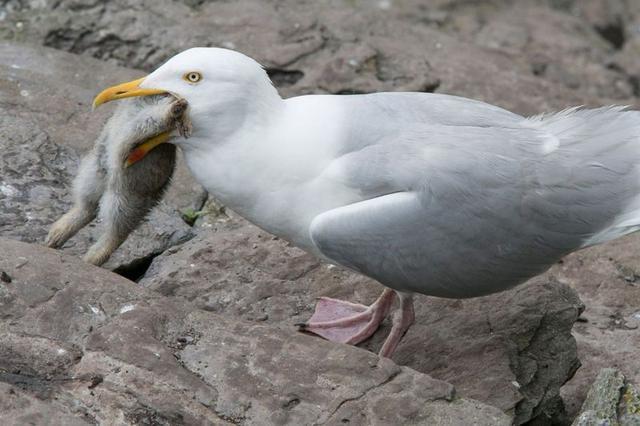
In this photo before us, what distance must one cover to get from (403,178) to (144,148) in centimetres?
110

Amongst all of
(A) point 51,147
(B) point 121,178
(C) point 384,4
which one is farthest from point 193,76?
(C) point 384,4

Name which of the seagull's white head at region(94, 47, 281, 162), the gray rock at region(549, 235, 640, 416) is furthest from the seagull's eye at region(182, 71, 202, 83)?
the gray rock at region(549, 235, 640, 416)

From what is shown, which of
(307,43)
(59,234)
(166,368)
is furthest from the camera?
(307,43)

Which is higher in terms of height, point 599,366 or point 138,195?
point 138,195

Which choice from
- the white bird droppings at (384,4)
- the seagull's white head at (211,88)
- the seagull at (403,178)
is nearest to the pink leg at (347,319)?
the seagull at (403,178)

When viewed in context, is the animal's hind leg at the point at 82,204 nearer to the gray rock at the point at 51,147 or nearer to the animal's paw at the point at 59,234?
the animal's paw at the point at 59,234

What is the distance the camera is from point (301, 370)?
435 cm

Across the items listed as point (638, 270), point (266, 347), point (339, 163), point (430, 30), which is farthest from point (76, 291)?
point (430, 30)

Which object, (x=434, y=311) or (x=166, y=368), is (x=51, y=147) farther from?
(x=166, y=368)

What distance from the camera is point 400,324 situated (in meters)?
5.20

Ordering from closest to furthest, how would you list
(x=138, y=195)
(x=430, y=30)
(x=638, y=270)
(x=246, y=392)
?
(x=246, y=392) < (x=138, y=195) < (x=638, y=270) < (x=430, y=30)

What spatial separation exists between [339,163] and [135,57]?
9.80ft

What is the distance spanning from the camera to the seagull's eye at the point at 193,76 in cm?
481

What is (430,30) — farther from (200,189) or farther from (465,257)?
(465,257)
